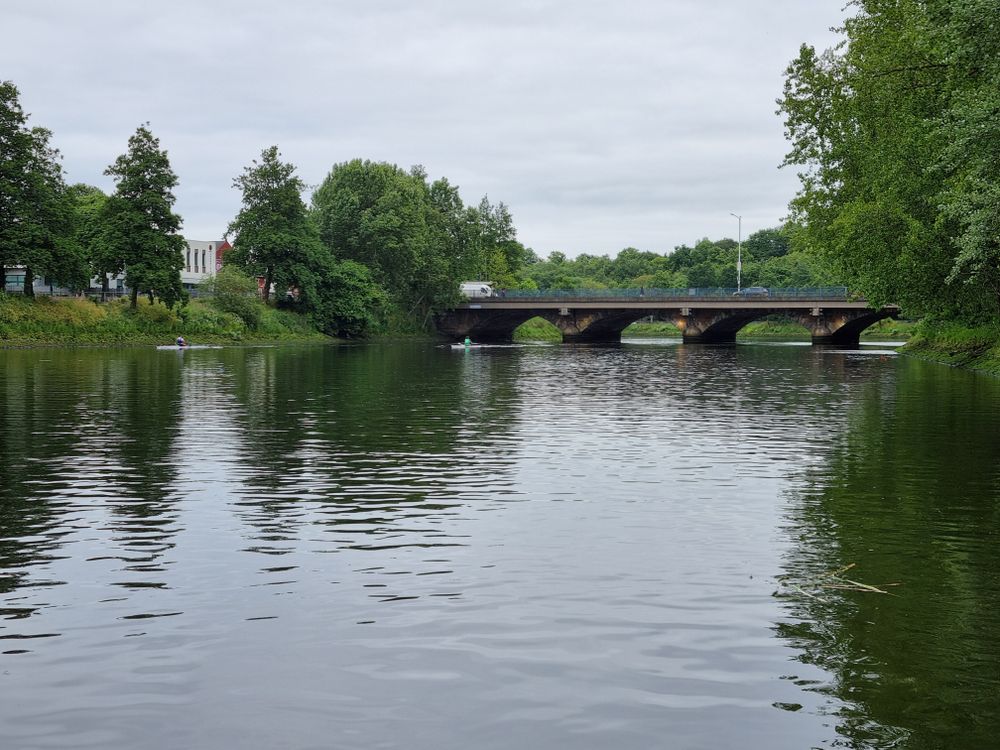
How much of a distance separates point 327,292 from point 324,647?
12010 cm

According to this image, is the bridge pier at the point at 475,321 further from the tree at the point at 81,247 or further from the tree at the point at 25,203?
the tree at the point at 25,203

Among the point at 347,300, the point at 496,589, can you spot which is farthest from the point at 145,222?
the point at 496,589

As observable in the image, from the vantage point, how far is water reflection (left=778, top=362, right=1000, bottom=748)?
30.3 ft

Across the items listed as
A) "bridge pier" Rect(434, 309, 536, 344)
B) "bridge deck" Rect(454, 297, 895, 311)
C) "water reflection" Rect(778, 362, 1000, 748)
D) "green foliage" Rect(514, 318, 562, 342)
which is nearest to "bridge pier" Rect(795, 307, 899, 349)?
"bridge deck" Rect(454, 297, 895, 311)

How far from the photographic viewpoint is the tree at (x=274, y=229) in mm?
124188

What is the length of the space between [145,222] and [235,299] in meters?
15.4

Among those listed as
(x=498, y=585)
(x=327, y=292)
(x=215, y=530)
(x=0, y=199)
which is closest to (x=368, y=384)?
(x=215, y=530)

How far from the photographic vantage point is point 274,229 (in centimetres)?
12525

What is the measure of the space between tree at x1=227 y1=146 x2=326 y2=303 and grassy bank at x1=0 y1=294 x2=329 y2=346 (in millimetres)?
5476

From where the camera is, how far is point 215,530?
16.6 metres

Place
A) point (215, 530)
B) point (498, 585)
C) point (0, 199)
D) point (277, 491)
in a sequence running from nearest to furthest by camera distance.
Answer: point (498, 585) → point (215, 530) → point (277, 491) → point (0, 199)

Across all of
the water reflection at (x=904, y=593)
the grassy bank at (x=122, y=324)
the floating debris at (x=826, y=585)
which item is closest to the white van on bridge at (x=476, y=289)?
the grassy bank at (x=122, y=324)

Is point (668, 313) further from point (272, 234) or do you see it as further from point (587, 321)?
point (272, 234)

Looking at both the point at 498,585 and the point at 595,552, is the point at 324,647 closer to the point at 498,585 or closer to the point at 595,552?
the point at 498,585
